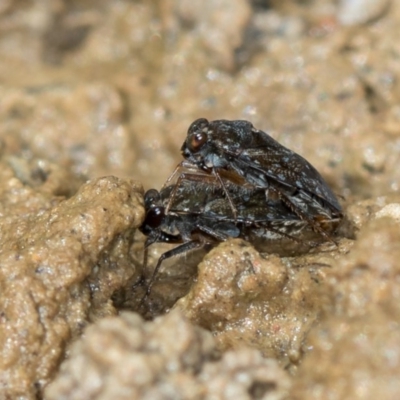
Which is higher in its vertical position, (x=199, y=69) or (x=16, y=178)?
(x=199, y=69)

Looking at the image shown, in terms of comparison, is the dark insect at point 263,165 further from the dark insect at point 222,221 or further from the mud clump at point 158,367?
the mud clump at point 158,367

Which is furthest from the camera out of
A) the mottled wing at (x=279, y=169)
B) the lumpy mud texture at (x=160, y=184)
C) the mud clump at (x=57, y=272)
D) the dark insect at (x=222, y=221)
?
the mottled wing at (x=279, y=169)

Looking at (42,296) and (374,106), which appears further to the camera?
(374,106)

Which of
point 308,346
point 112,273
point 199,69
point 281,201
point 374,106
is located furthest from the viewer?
point 199,69

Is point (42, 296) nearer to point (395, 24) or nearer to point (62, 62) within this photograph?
point (62, 62)

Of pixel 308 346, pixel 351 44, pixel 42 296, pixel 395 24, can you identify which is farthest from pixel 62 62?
pixel 308 346

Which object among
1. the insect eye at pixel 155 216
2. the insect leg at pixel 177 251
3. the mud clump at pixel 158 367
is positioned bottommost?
the insect leg at pixel 177 251

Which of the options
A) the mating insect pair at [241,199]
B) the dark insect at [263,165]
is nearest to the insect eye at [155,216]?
the mating insect pair at [241,199]
